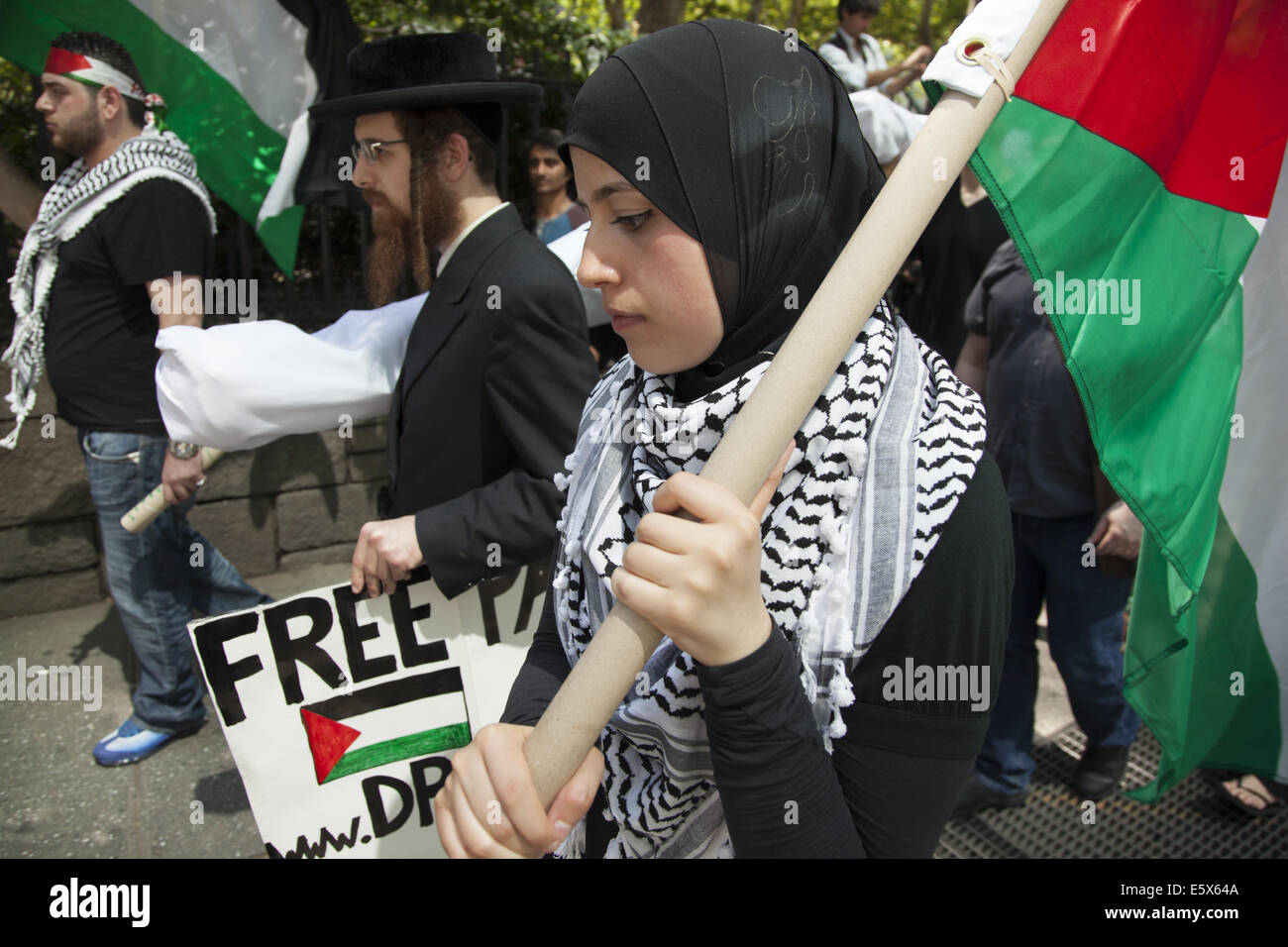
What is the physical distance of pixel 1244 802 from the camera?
3404 millimetres

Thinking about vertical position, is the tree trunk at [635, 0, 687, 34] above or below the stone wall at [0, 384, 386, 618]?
above

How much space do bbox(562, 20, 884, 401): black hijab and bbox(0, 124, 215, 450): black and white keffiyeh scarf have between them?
2.83 meters

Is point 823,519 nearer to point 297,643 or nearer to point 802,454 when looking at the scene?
point 802,454

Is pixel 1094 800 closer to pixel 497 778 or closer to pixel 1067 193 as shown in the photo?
pixel 1067 193

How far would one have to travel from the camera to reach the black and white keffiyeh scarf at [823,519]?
1.18 meters

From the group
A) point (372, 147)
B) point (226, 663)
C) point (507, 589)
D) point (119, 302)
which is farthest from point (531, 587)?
point (119, 302)

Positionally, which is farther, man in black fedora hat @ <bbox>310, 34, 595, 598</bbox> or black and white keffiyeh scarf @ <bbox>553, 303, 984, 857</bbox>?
man in black fedora hat @ <bbox>310, 34, 595, 598</bbox>

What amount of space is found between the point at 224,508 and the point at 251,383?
328 cm

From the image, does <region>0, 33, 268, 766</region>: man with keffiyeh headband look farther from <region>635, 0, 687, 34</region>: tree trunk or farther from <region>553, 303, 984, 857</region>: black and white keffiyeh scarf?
<region>635, 0, 687, 34</region>: tree trunk

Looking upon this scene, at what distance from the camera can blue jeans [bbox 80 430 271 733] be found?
11.7 feet

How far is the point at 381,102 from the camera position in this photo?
2.47 m

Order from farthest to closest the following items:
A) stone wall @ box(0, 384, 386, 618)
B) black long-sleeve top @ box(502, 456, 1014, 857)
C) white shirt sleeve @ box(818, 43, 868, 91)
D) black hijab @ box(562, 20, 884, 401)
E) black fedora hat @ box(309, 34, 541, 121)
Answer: white shirt sleeve @ box(818, 43, 868, 91)
stone wall @ box(0, 384, 386, 618)
black fedora hat @ box(309, 34, 541, 121)
black hijab @ box(562, 20, 884, 401)
black long-sleeve top @ box(502, 456, 1014, 857)

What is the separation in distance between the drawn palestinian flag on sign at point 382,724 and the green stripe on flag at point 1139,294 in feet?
4.84

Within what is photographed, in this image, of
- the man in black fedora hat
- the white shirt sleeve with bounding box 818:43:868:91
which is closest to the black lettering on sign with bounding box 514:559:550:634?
the man in black fedora hat
